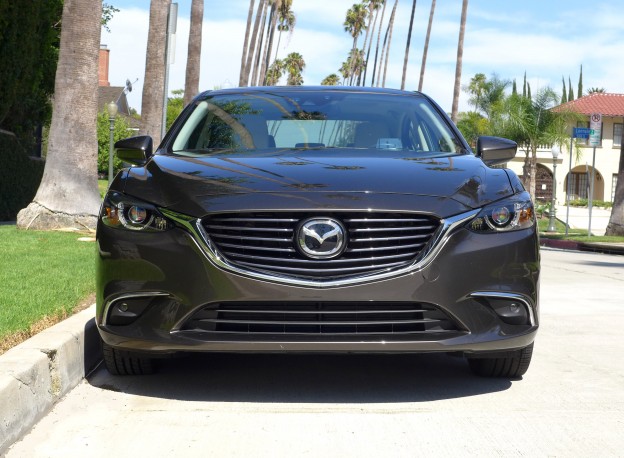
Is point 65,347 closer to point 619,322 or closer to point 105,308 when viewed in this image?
point 105,308

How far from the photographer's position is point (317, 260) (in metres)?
4.74

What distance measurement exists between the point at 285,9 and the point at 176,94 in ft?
160

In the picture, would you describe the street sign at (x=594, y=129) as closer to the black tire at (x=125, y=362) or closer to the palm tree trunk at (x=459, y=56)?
the black tire at (x=125, y=362)

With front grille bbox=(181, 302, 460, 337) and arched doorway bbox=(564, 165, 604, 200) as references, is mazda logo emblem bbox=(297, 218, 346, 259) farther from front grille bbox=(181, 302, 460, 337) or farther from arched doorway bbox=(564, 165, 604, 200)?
arched doorway bbox=(564, 165, 604, 200)

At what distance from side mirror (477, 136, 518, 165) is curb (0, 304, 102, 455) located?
2.51 metres

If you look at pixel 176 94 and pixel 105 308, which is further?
pixel 176 94

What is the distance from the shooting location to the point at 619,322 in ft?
27.0

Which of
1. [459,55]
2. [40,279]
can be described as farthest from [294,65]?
[40,279]

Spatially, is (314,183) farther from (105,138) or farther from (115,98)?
(115,98)

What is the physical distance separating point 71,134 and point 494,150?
436 inches

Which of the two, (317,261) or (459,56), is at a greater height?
(459,56)

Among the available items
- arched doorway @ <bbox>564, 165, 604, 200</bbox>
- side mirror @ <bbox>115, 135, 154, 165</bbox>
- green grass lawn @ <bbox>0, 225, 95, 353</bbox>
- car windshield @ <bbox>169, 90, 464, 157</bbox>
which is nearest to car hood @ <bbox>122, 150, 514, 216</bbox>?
side mirror @ <bbox>115, 135, 154, 165</bbox>

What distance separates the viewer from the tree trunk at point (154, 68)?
22.0 meters

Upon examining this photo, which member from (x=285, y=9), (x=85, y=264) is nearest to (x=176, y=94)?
(x=285, y=9)
